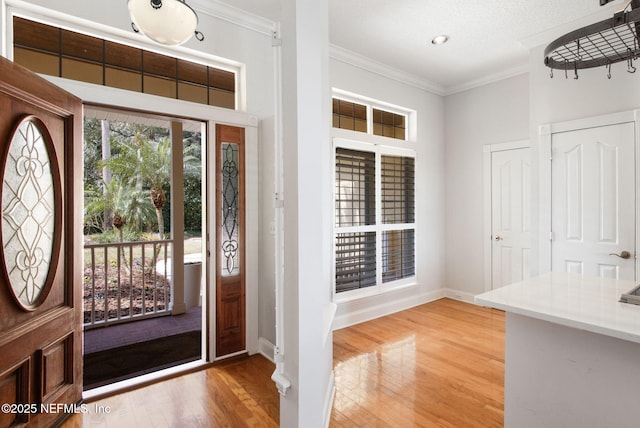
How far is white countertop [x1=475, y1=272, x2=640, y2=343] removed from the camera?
1290 mm

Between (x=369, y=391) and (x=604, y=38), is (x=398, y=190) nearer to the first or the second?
(x=369, y=391)

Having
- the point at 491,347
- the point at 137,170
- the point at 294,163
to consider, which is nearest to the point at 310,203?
the point at 294,163

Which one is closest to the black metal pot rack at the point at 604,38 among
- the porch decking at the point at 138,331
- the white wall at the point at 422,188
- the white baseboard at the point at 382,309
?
the white wall at the point at 422,188

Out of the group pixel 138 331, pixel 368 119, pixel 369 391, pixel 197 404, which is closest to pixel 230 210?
pixel 197 404

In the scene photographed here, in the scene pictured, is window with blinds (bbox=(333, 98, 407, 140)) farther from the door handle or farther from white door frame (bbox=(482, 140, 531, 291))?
the door handle

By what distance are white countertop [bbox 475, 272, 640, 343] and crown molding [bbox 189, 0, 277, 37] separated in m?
2.62

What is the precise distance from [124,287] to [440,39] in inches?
A: 208

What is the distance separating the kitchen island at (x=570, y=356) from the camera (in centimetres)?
137

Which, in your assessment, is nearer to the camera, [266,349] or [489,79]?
[266,349]

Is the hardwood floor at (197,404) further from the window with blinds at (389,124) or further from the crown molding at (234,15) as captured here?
the window with blinds at (389,124)

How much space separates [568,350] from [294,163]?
1.55 m

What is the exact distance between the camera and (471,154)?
15.8 ft

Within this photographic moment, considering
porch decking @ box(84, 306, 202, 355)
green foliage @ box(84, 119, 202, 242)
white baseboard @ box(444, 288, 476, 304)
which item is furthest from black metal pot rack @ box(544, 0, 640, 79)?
green foliage @ box(84, 119, 202, 242)

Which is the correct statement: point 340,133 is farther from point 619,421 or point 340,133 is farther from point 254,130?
point 619,421
